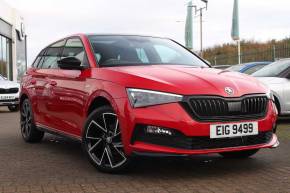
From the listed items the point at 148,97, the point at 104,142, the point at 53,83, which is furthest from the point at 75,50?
the point at 148,97

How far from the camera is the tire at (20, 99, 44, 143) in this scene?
8.35 metres

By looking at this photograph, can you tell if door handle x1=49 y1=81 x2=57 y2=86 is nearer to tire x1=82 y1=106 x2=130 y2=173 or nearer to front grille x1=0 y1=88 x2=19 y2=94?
tire x1=82 y1=106 x2=130 y2=173

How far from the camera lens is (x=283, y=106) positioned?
10.7m

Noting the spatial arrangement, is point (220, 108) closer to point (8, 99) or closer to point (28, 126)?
point (28, 126)

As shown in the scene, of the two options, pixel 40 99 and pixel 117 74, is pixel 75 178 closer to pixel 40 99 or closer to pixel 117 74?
pixel 117 74

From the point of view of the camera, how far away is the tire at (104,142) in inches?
222

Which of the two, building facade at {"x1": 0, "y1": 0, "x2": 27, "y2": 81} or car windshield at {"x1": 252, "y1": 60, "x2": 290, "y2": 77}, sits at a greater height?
building facade at {"x1": 0, "y1": 0, "x2": 27, "y2": 81}

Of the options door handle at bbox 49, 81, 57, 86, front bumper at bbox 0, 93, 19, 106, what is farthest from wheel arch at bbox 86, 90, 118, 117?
front bumper at bbox 0, 93, 19, 106

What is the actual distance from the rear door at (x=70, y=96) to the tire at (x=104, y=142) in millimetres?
375

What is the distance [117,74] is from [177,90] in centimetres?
81

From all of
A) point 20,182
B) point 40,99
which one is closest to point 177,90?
point 20,182

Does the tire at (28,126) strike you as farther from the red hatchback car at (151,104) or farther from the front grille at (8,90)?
the front grille at (8,90)

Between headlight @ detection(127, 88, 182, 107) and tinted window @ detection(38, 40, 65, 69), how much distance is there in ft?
8.01

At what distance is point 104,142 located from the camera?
585cm
